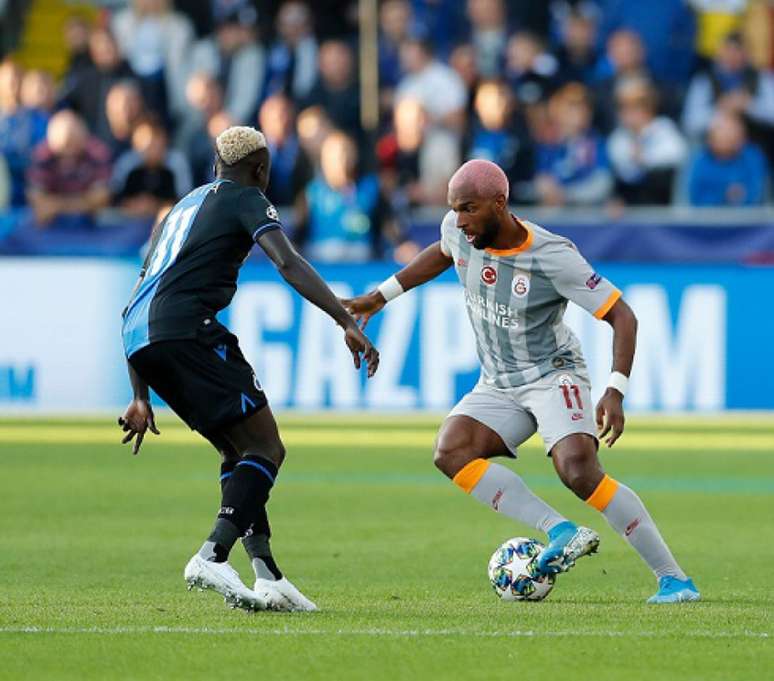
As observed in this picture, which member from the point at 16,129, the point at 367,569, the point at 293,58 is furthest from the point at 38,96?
the point at 367,569

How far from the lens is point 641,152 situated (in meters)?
22.0

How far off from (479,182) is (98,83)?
1550 cm

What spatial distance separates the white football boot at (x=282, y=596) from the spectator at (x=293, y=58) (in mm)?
15295

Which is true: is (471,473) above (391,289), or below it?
below

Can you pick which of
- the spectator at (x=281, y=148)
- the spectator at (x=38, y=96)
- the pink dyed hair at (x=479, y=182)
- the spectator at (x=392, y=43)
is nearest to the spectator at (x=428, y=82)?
the spectator at (x=392, y=43)

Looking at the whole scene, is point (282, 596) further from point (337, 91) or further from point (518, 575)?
point (337, 91)

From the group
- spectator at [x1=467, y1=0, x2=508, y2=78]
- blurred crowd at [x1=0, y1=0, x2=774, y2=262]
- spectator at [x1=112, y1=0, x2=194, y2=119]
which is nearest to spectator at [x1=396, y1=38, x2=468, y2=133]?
blurred crowd at [x1=0, y1=0, x2=774, y2=262]

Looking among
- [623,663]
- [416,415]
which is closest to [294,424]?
[416,415]

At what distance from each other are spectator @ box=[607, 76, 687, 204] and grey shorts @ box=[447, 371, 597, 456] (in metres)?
12.9

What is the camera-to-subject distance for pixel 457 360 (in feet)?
63.7

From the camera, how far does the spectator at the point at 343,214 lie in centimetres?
2017

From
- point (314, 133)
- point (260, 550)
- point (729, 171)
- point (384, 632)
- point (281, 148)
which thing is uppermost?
point (314, 133)

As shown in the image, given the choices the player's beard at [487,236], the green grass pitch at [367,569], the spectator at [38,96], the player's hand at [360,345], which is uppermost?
the spectator at [38,96]

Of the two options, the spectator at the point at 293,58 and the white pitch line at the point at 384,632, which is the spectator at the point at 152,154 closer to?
the spectator at the point at 293,58
